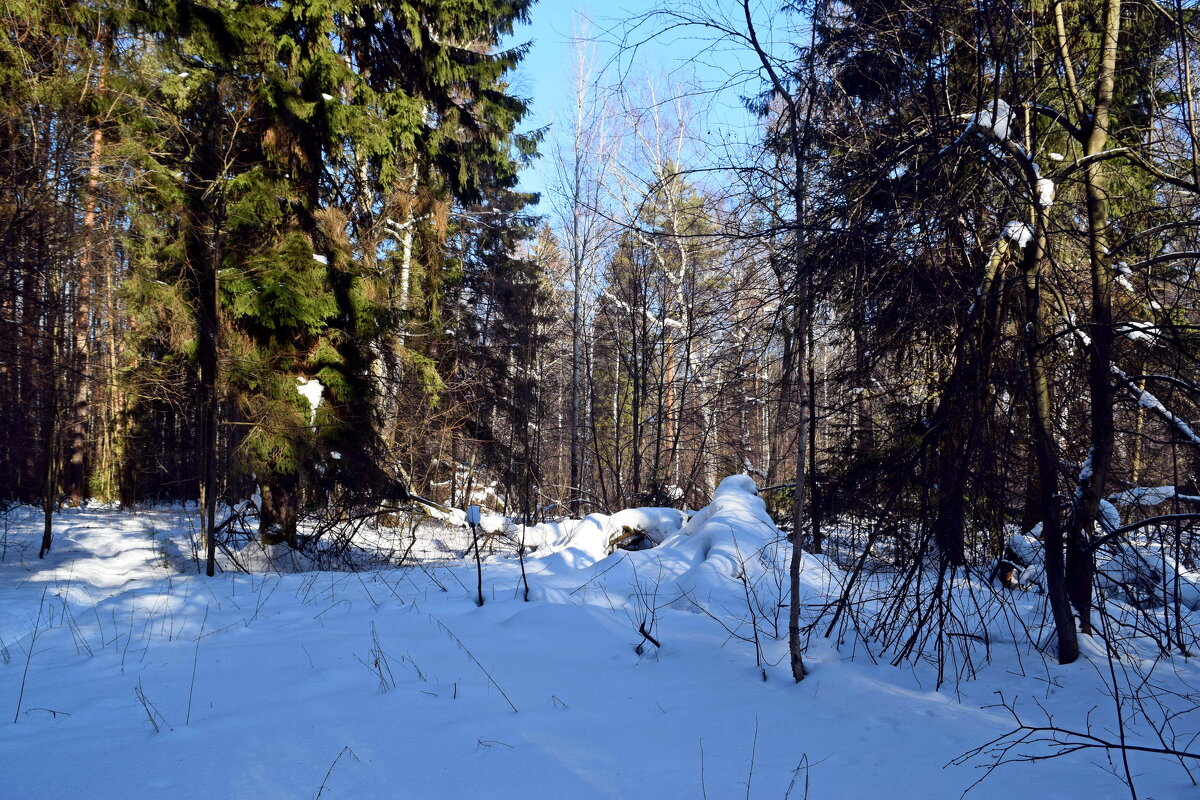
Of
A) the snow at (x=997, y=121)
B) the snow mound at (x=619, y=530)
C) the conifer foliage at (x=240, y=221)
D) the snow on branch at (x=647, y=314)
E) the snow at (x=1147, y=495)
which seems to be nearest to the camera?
the snow at (x=997, y=121)

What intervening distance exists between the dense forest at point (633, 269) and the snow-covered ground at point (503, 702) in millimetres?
659

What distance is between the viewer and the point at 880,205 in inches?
137

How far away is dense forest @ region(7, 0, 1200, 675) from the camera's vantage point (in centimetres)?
341

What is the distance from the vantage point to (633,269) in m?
13.6

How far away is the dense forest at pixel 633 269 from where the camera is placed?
341 centimetres

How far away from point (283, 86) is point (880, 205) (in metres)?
8.54

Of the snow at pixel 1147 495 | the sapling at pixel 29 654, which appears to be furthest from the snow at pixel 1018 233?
the sapling at pixel 29 654

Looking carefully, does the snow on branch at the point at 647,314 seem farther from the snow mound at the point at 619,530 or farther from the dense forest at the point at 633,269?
the snow mound at the point at 619,530

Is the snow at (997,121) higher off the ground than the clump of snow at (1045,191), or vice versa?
the snow at (997,121)

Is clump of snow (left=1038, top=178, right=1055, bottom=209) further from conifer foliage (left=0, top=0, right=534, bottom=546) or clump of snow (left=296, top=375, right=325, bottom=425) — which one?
clump of snow (left=296, top=375, right=325, bottom=425)

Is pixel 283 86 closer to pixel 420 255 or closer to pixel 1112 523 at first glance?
pixel 420 255

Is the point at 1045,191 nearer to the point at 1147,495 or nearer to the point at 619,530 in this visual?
the point at 1147,495

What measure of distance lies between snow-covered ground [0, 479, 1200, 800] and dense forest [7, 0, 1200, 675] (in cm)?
66

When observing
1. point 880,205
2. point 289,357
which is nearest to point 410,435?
point 289,357
